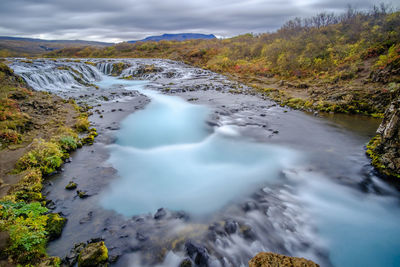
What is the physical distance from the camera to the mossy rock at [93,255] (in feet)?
13.7

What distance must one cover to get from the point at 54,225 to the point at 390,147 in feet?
35.1

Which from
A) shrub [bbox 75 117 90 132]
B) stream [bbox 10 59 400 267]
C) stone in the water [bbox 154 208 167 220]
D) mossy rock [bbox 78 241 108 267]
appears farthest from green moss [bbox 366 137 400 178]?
shrub [bbox 75 117 90 132]

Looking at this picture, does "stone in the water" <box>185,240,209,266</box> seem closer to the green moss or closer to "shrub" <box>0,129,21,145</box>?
the green moss

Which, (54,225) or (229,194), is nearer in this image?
(54,225)

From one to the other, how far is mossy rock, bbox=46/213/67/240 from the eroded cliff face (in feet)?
33.6

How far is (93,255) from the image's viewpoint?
429 centimetres

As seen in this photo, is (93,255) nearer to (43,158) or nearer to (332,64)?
(43,158)

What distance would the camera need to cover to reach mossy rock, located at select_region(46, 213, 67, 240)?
4.86m

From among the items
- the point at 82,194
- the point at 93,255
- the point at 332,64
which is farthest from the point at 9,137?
the point at 332,64

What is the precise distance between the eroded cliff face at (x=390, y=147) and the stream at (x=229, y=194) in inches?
19.0

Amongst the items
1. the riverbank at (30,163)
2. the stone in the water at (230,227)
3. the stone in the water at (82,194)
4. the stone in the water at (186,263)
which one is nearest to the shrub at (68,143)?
the riverbank at (30,163)

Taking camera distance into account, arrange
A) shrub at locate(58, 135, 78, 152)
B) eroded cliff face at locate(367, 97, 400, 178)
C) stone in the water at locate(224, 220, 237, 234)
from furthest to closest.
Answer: shrub at locate(58, 135, 78, 152), eroded cliff face at locate(367, 97, 400, 178), stone in the water at locate(224, 220, 237, 234)

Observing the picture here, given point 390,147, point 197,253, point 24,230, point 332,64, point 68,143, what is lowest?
point 197,253

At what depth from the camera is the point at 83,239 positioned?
490cm
